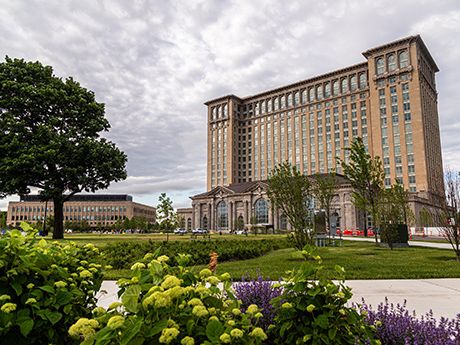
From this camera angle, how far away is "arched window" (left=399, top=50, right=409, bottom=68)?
9544 centimetres

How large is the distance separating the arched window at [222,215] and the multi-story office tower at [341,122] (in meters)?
27.0

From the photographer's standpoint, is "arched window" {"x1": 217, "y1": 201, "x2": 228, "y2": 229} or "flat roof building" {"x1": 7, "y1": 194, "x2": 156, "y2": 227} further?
"flat roof building" {"x1": 7, "y1": 194, "x2": 156, "y2": 227}

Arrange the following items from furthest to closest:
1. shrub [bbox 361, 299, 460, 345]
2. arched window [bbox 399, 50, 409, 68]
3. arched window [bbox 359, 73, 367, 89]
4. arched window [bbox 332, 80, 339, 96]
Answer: arched window [bbox 332, 80, 339, 96]
arched window [bbox 359, 73, 367, 89]
arched window [bbox 399, 50, 409, 68]
shrub [bbox 361, 299, 460, 345]

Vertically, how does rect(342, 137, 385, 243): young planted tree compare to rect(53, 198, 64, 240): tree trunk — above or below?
above

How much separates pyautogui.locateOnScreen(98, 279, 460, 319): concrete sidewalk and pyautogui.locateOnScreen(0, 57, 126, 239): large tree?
908 inches

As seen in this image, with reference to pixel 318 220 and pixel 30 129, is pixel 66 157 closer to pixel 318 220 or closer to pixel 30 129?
pixel 30 129

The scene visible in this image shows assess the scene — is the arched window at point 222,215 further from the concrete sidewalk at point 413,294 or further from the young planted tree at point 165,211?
the concrete sidewalk at point 413,294

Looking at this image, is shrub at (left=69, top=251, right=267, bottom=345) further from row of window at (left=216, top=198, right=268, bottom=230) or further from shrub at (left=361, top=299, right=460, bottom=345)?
row of window at (left=216, top=198, right=268, bottom=230)

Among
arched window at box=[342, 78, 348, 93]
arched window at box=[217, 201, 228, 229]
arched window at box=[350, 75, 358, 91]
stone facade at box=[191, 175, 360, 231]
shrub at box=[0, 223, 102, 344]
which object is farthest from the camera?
arched window at box=[342, 78, 348, 93]

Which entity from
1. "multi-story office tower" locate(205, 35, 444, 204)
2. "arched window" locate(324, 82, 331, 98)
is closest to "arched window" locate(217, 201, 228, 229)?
"multi-story office tower" locate(205, 35, 444, 204)

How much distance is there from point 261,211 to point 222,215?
16.2m

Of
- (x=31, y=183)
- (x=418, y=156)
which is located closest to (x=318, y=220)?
(x=31, y=183)

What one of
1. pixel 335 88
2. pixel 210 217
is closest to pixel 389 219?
pixel 210 217

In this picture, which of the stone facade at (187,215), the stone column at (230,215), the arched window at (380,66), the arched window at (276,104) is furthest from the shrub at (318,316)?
the stone facade at (187,215)
